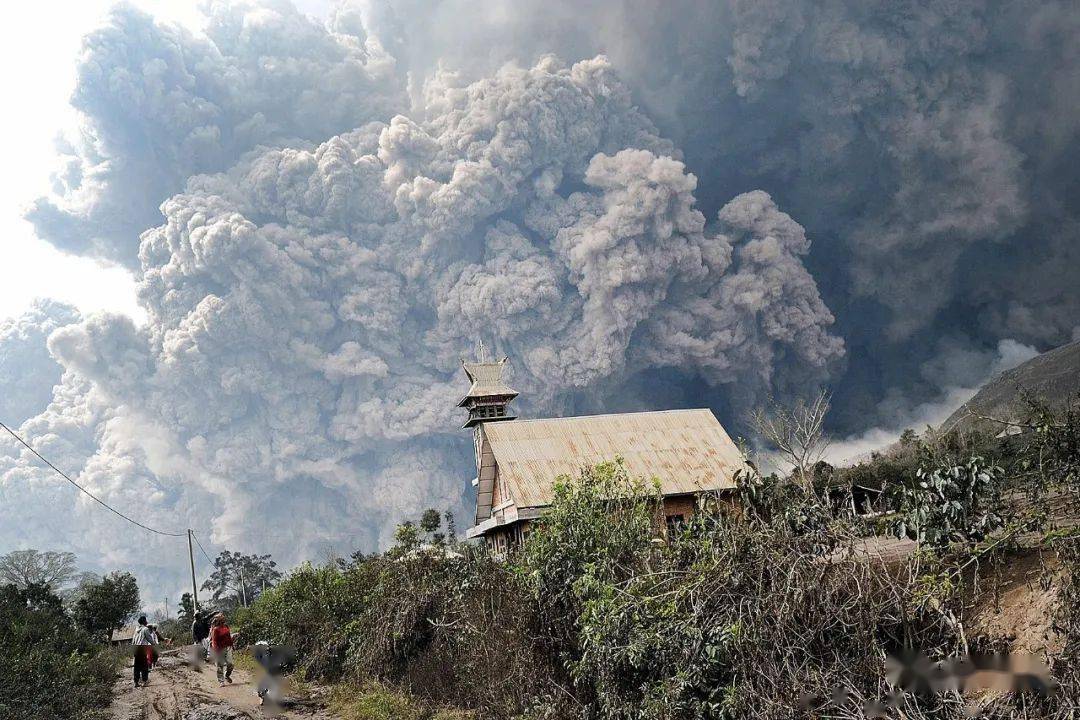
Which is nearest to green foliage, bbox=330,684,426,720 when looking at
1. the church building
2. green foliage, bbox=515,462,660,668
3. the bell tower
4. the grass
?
the grass

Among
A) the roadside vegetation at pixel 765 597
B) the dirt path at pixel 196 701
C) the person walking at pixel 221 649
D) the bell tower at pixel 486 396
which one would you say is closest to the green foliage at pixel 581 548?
Answer: the roadside vegetation at pixel 765 597

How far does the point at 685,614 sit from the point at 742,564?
2.36 ft

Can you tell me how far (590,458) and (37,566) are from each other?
66.0 m

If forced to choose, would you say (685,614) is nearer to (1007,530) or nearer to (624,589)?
(624,589)

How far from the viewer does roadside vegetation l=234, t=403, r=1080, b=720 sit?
6.09 metres

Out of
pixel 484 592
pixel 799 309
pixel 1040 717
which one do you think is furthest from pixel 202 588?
pixel 1040 717

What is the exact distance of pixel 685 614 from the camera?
22.9ft

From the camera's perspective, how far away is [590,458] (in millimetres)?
24047

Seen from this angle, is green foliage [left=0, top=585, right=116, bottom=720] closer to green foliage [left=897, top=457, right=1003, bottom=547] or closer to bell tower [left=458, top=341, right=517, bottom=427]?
green foliage [left=897, top=457, right=1003, bottom=547]

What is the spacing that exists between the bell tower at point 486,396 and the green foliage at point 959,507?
93.7ft

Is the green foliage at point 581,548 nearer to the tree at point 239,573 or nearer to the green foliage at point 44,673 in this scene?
the green foliage at point 44,673

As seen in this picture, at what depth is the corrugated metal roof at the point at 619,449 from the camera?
2303 centimetres

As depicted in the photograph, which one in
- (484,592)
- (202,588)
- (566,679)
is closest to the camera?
(566,679)

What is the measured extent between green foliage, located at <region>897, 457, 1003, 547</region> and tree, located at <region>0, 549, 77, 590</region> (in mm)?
73470
